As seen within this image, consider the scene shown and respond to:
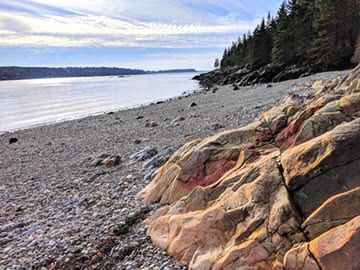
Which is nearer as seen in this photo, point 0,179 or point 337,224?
point 337,224

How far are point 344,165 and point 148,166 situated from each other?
8328 mm

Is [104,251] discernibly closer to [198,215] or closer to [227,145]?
[198,215]

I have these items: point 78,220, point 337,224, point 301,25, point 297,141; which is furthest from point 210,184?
point 301,25

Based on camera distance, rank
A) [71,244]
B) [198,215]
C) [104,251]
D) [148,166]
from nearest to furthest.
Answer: [198,215] → [104,251] → [71,244] → [148,166]

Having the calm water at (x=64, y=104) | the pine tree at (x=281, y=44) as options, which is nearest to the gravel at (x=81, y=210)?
the calm water at (x=64, y=104)

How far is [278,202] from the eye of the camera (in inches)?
233

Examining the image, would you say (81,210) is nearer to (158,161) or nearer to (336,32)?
(158,161)

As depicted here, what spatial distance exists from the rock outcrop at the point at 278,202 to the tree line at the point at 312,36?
1668 inches

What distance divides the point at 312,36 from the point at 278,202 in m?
56.7

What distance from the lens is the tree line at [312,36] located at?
49.3 metres

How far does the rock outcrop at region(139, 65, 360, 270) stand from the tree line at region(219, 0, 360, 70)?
42.4 meters

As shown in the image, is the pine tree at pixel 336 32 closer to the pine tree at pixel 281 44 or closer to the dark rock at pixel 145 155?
the pine tree at pixel 281 44

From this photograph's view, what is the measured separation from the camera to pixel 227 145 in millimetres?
8625

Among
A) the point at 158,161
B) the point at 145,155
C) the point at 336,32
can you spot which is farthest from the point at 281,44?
the point at 158,161
